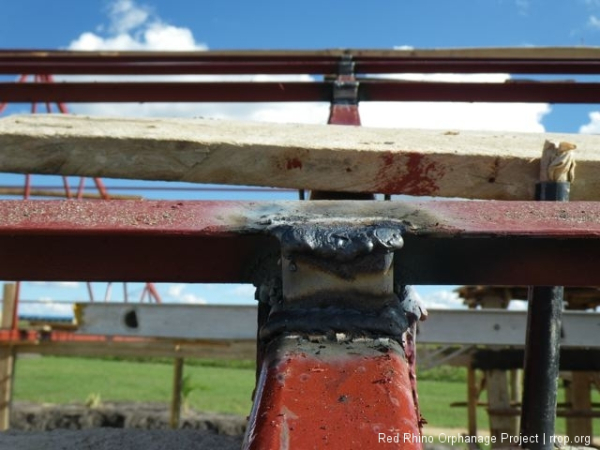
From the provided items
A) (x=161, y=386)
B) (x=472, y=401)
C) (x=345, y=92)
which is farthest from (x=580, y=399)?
(x=161, y=386)

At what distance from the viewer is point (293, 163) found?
1416 millimetres

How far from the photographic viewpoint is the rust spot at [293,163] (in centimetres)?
141

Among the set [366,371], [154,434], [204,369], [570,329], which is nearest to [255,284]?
[366,371]

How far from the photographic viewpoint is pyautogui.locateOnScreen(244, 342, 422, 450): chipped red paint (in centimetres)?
74

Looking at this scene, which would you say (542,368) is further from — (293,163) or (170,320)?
(170,320)

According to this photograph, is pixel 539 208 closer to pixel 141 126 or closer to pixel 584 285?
pixel 584 285

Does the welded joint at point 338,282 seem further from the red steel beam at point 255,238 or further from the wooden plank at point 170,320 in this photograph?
the wooden plank at point 170,320

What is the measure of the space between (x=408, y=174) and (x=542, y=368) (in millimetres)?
543

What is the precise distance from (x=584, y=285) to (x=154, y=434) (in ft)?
4.17

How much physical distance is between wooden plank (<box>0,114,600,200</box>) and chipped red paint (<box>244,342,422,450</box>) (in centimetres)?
60

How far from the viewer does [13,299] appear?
7.76m

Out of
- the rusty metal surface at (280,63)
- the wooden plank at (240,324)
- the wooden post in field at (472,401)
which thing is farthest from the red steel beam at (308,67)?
the wooden post in field at (472,401)

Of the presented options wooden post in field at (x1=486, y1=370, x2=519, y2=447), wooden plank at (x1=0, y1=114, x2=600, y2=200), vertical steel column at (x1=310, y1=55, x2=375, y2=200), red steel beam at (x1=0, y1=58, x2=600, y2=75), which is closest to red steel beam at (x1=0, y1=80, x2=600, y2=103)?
vertical steel column at (x1=310, y1=55, x2=375, y2=200)

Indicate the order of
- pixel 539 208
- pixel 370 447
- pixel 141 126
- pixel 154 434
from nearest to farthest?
pixel 370 447
pixel 539 208
pixel 141 126
pixel 154 434
